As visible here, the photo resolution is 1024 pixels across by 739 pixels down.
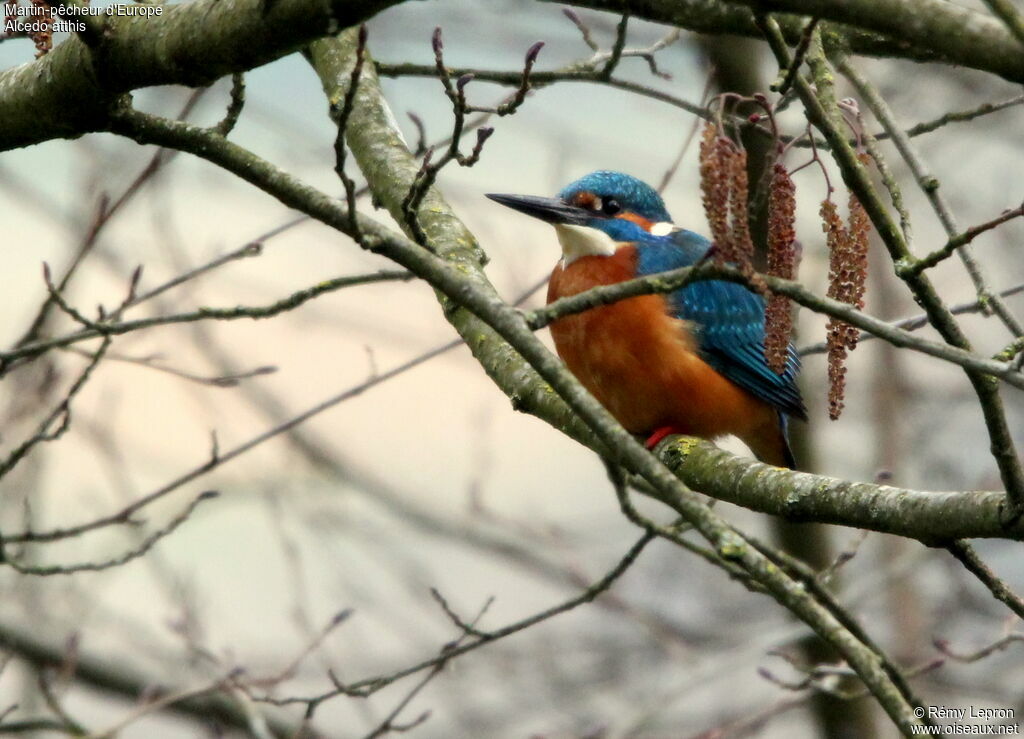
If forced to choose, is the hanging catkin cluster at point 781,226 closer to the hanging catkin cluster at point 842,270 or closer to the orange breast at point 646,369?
the hanging catkin cluster at point 842,270

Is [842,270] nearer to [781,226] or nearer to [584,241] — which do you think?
[781,226]

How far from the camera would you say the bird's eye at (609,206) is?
440 cm

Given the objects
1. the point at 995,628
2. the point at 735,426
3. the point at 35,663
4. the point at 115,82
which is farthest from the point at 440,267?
the point at 995,628

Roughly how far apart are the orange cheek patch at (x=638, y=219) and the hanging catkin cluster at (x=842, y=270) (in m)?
2.33

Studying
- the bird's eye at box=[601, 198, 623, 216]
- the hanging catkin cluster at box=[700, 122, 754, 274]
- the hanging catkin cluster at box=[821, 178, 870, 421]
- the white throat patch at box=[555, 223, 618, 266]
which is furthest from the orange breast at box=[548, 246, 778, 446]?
the hanging catkin cluster at box=[700, 122, 754, 274]

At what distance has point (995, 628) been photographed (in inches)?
278

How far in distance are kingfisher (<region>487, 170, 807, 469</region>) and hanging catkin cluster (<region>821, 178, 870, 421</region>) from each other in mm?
1603

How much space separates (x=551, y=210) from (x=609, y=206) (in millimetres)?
307

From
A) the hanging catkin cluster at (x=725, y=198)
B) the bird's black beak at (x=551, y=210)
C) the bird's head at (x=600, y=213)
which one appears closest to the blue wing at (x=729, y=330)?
the bird's head at (x=600, y=213)

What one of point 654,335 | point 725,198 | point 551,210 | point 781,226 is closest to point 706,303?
point 654,335

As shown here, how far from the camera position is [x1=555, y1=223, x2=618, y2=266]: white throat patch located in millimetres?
4301

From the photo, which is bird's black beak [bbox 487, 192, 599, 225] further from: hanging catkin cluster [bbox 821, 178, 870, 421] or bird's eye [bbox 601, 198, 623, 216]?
hanging catkin cluster [bbox 821, 178, 870, 421]

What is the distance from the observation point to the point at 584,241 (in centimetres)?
430

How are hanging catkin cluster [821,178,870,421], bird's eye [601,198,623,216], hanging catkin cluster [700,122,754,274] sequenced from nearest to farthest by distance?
hanging catkin cluster [700,122,754,274] → hanging catkin cluster [821,178,870,421] → bird's eye [601,198,623,216]
